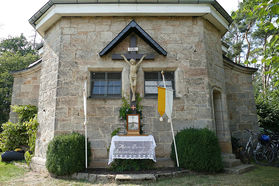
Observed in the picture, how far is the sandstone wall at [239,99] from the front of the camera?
8078 mm

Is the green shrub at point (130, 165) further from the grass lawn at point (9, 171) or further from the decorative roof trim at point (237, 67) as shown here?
the decorative roof trim at point (237, 67)

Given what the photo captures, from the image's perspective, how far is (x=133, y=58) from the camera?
6.23 meters

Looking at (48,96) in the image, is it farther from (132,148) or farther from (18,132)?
(132,148)

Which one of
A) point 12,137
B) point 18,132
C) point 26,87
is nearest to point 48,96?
point 18,132

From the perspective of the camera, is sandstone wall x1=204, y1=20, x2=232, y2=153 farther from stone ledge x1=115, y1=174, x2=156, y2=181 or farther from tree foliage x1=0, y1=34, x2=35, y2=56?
tree foliage x1=0, y1=34, x2=35, y2=56

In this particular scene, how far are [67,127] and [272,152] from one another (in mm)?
6487

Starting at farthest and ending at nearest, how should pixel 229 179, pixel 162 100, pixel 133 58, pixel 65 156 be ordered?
pixel 133 58 → pixel 162 100 → pixel 65 156 → pixel 229 179

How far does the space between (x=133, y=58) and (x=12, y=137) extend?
16.1 feet

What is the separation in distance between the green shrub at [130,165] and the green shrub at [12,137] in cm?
365

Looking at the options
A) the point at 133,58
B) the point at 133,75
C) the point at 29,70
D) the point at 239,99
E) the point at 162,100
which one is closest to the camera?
the point at 162,100

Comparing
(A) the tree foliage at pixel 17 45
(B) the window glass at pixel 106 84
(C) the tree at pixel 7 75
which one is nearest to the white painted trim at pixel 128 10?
(B) the window glass at pixel 106 84

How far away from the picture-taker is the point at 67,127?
5867 millimetres

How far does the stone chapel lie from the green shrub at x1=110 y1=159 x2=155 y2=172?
39cm

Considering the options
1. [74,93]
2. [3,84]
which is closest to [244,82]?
[74,93]
